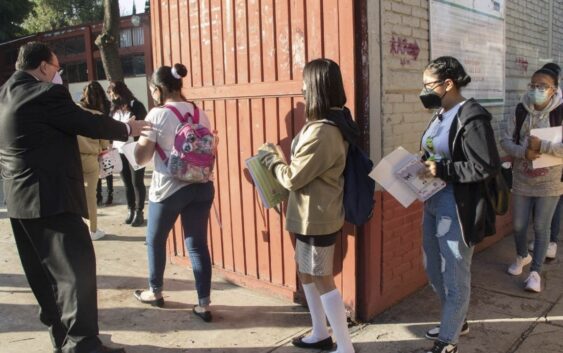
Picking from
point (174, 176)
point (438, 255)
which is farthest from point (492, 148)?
point (174, 176)

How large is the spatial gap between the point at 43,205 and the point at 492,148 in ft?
8.29

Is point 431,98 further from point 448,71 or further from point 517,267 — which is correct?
point 517,267

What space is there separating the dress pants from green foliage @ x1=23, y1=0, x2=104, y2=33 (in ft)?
123

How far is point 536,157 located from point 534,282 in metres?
1.06

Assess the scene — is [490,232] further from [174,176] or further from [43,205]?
[43,205]

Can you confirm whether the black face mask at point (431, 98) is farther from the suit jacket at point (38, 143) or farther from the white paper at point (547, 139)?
the suit jacket at point (38, 143)

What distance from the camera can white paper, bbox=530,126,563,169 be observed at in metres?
3.96

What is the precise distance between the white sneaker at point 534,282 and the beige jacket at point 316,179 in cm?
218

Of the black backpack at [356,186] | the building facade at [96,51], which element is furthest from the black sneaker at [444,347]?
the building facade at [96,51]

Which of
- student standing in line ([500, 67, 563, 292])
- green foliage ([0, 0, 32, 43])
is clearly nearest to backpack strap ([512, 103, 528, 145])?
student standing in line ([500, 67, 563, 292])

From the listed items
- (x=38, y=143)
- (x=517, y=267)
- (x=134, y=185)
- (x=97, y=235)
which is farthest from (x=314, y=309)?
(x=134, y=185)

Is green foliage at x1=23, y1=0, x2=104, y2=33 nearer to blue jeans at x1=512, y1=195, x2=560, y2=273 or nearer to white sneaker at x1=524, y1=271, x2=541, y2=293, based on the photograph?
blue jeans at x1=512, y1=195, x2=560, y2=273

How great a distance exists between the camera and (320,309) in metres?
3.27

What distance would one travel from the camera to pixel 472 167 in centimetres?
273
